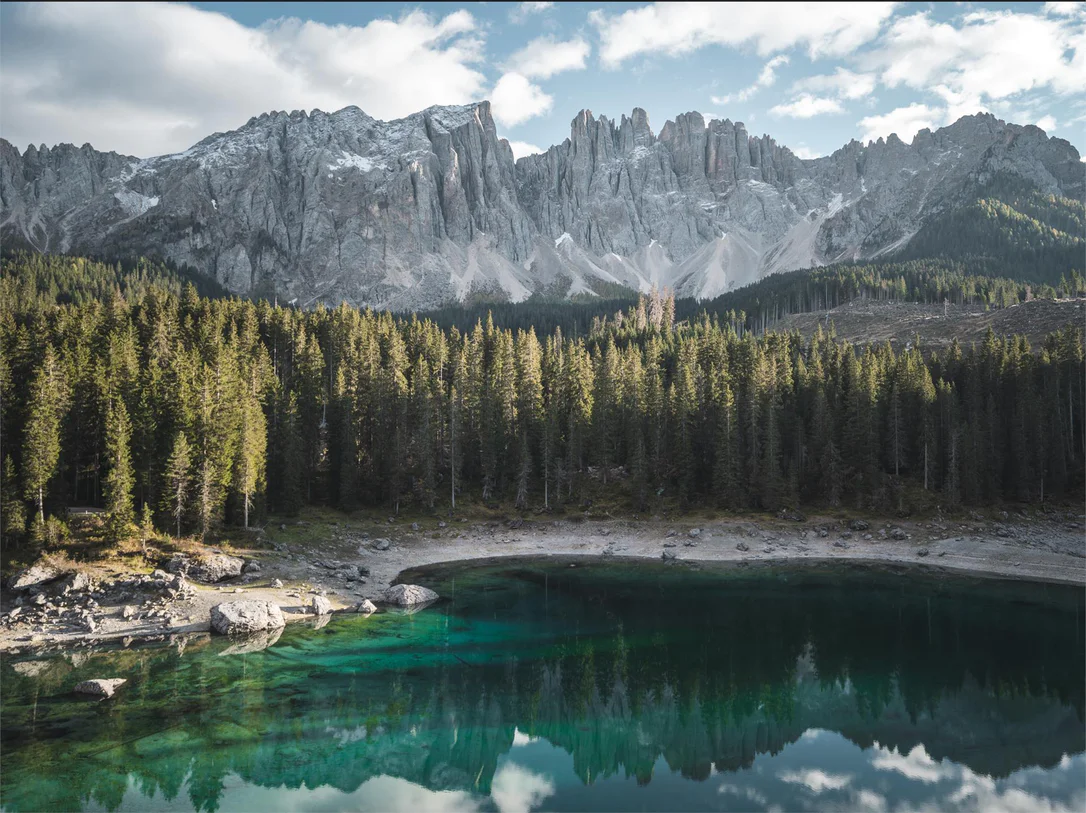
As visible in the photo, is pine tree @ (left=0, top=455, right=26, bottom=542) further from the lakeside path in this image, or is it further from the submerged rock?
the submerged rock

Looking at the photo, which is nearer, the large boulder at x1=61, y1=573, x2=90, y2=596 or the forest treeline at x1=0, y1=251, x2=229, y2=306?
the large boulder at x1=61, y1=573, x2=90, y2=596

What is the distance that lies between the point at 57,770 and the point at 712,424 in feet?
232

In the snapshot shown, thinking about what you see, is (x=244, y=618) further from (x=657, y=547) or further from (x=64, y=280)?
(x=64, y=280)


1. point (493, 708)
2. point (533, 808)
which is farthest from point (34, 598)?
point (533, 808)

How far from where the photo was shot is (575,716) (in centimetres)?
2898

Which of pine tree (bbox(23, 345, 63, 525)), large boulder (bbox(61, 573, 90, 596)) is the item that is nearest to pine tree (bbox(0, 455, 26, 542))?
pine tree (bbox(23, 345, 63, 525))

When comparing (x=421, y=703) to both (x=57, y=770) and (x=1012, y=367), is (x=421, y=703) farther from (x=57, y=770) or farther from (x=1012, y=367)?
(x=1012, y=367)

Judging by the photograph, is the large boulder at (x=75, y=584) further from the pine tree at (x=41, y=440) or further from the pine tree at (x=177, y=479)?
the pine tree at (x=177, y=479)

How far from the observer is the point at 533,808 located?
71.7 ft

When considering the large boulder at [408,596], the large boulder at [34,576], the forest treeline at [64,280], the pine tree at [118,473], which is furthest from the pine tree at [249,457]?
the forest treeline at [64,280]

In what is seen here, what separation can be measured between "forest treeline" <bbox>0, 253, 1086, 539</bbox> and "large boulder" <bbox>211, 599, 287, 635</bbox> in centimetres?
1906

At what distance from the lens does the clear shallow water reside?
73.7 ft

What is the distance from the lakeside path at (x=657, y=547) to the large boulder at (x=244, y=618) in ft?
8.08

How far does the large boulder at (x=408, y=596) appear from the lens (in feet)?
151
